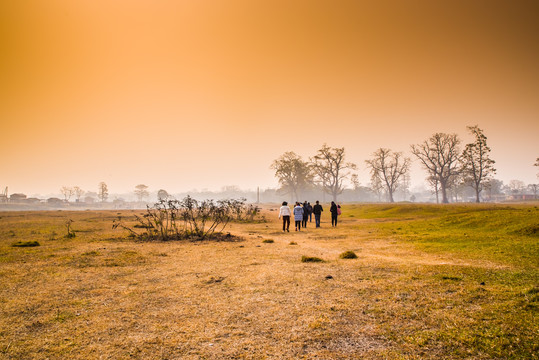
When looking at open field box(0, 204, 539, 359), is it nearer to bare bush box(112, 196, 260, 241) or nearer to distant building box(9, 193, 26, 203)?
bare bush box(112, 196, 260, 241)

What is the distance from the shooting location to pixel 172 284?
24.0 feet

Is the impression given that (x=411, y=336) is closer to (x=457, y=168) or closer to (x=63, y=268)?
(x=63, y=268)

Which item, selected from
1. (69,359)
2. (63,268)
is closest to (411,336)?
(69,359)

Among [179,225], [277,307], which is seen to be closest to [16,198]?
[179,225]

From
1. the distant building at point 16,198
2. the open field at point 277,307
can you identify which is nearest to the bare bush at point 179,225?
the open field at point 277,307

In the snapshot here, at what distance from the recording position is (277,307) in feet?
17.8

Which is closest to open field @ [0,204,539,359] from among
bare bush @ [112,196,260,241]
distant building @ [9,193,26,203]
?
bare bush @ [112,196,260,241]

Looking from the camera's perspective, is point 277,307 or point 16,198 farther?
point 16,198

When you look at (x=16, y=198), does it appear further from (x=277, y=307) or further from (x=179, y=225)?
(x=277, y=307)

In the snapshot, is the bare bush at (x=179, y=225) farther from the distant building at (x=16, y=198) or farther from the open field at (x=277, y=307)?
the distant building at (x=16, y=198)

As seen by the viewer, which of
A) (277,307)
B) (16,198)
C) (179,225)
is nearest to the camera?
(277,307)

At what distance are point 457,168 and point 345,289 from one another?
3127 inches

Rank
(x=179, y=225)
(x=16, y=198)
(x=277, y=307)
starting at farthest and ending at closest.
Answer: (x=16, y=198) < (x=179, y=225) < (x=277, y=307)

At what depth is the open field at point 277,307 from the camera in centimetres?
391
